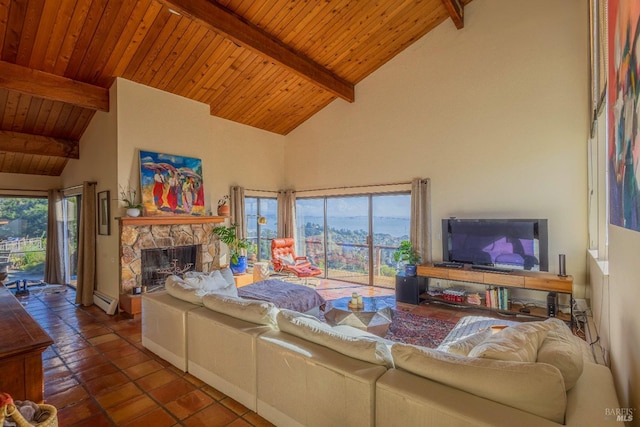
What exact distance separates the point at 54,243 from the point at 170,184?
3.92 metres

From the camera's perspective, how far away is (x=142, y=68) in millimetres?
4547

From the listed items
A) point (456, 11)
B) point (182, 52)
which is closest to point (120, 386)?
point (182, 52)

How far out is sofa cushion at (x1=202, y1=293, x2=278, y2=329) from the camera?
235 centimetres

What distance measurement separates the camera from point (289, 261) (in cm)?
655

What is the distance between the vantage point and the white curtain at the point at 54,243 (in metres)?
6.64

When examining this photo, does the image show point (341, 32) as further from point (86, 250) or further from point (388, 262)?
point (86, 250)

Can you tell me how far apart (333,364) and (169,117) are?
201 inches

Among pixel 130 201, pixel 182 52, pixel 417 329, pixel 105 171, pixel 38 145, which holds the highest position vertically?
pixel 182 52

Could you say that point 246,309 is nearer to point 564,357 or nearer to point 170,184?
point 564,357

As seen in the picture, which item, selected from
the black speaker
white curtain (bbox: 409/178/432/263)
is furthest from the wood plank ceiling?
the black speaker

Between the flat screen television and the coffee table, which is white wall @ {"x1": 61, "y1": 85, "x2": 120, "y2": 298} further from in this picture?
the flat screen television

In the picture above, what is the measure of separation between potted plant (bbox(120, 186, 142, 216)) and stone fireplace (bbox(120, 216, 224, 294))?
4.5 inches

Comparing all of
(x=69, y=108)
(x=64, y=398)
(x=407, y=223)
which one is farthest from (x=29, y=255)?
(x=407, y=223)

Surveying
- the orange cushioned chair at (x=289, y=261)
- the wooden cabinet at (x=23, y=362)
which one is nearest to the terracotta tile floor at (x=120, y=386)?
the wooden cabinet at (x=23, y=362)
